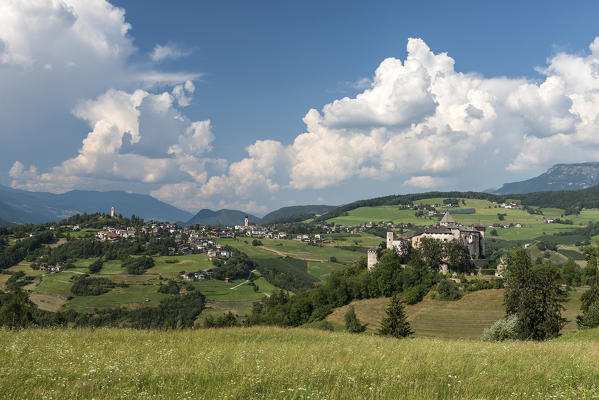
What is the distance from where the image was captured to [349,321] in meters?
80.6

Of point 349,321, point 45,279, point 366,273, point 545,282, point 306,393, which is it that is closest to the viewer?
point 306,393

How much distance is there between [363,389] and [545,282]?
170 feet

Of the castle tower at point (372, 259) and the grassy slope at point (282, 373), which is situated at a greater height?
the grassy slope at point (282, 373)

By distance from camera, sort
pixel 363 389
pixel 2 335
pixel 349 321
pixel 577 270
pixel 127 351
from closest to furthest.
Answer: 1. pixel 363 389
2. pixel 127 351
3. pixel 2 335
4. pixel 349 321
5. pixel 577 270

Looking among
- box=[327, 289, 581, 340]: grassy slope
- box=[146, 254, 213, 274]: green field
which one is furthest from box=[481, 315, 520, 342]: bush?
box=[146, 254, 213, 274]: green field

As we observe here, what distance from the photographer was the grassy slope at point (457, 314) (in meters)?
65.9

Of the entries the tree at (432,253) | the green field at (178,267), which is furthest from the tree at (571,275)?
the green field at (178,267)

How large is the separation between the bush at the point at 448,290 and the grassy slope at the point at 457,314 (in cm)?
139

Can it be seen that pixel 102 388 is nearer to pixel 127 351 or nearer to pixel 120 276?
pixel 127 351

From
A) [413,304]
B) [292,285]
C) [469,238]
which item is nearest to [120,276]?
[292,285]

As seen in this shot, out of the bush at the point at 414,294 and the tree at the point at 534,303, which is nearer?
the tree at the point at 534,303

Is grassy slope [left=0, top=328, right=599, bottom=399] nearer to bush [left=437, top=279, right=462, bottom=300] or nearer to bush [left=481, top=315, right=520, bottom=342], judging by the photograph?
bush [left=481, top=315, right=520, bottom=342]

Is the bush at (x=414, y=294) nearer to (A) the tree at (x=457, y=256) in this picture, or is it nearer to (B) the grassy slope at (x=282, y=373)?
(A) the tree at (x=457, y=256)

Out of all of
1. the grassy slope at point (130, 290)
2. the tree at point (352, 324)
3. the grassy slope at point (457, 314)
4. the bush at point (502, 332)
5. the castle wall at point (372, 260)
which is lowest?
the grassy slope at point (130, 290)
